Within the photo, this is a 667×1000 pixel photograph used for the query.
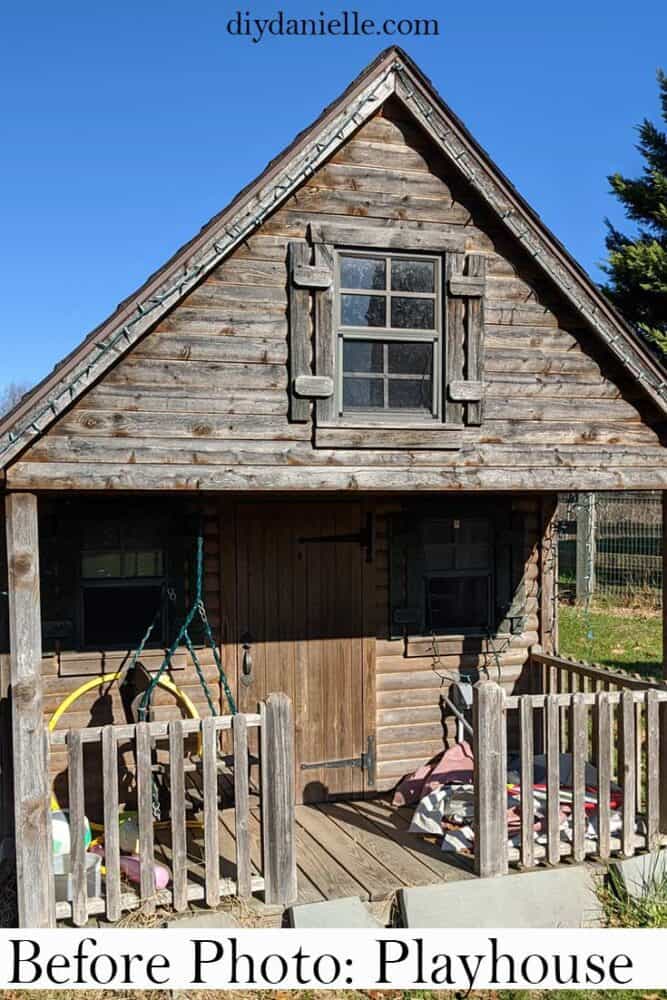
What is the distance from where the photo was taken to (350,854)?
23.4 feet

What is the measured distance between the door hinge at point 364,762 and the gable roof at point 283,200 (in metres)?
4.12

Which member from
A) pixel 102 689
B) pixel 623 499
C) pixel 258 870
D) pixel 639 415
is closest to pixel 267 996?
pixel 258 870

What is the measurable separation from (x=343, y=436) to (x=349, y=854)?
3261 mm

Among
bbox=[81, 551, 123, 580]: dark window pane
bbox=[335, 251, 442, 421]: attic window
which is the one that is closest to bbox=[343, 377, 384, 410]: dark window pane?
bbox=[335, 251, 442, 421]: attic window

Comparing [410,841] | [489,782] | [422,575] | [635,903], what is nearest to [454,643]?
[422,575]

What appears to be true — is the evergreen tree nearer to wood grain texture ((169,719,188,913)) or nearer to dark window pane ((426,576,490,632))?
dark window pane ((426,576,490,632))

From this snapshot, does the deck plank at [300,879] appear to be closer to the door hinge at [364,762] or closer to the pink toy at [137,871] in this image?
the pink toy at [137,871]

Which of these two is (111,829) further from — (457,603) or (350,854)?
(457,603)

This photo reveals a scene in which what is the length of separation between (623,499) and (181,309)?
765 inches

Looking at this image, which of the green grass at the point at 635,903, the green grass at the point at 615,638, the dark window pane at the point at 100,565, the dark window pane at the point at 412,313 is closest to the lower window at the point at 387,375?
the dark window pane at the point at 412,313

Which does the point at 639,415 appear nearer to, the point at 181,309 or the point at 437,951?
the point at 181,309

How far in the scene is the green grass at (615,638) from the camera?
619 inches

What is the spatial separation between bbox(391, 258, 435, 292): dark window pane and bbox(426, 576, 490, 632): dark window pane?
3.08 metres

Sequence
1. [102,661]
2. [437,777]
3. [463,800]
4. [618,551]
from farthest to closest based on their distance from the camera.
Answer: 1. [618,551]
2. [437,777]
3. [102,661]
4. [463,800]
